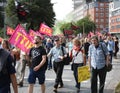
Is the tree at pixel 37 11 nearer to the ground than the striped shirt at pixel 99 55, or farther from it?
farther from it

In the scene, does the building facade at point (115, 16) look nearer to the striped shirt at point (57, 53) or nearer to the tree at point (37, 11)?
the tree at point (37, 11)

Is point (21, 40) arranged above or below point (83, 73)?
above

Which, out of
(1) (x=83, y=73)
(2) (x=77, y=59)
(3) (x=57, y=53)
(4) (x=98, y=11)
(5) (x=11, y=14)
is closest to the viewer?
(1) (x=83, y=73)

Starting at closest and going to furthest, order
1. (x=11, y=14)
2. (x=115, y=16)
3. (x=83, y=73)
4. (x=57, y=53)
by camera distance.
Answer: (x=83, y=73), (x=57, y=53), (x=11, y=14), (x=115, y=16)

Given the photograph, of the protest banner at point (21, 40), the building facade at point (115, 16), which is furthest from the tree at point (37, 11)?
the building facade at point (115, 16)

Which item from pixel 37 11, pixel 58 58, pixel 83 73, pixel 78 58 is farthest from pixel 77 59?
pixel 37 11

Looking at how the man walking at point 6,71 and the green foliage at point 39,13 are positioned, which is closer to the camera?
the man walking at point 6,71

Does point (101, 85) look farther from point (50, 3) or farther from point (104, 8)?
point (104, 8)

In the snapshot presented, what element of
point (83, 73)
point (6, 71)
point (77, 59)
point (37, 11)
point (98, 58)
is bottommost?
point (83, 73)

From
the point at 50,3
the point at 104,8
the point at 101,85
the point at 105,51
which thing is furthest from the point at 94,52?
the point at 104,8

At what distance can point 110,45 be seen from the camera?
2241 centimetres

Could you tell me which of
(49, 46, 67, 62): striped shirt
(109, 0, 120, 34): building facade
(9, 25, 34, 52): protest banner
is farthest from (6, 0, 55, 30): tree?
(109, 0, 120, 34): building facade

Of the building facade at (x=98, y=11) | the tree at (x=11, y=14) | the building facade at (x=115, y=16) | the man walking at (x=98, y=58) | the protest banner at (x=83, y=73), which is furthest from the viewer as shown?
the building facade at (x=98, y=11)

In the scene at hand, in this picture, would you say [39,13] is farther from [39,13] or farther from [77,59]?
[77,59]
